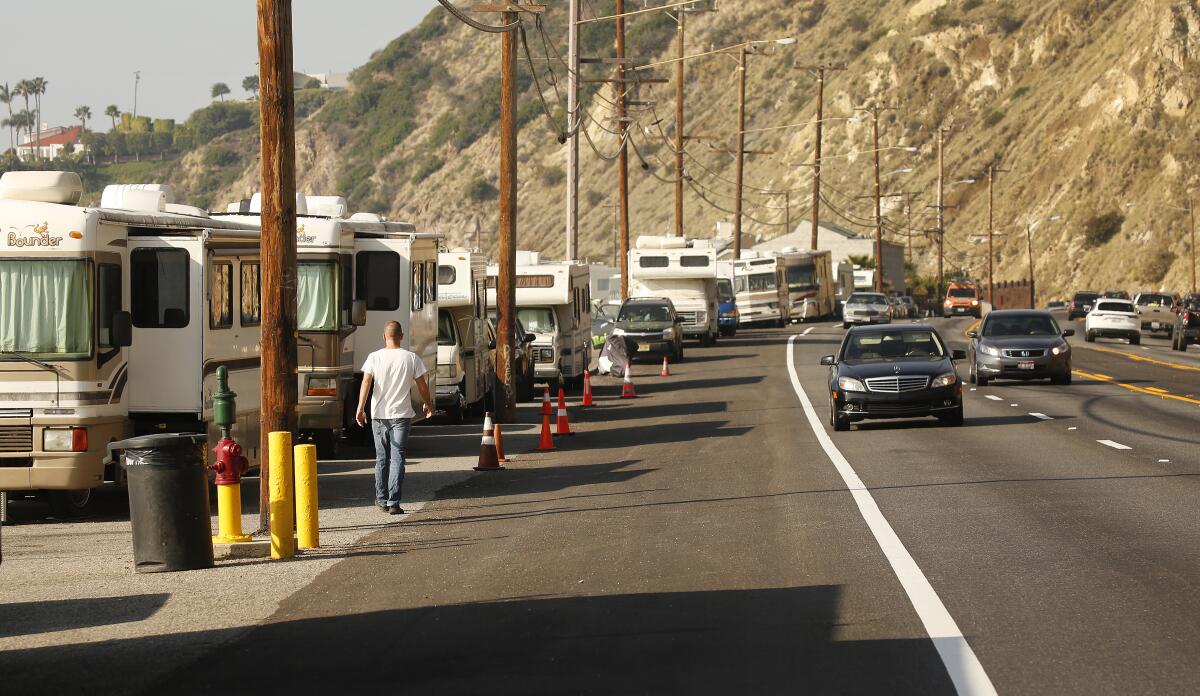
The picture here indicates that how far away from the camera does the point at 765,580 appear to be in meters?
11.1

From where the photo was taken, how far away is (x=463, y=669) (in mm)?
8492

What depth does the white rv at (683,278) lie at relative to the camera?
52.9 meters

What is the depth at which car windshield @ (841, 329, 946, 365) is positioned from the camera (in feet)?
81.7

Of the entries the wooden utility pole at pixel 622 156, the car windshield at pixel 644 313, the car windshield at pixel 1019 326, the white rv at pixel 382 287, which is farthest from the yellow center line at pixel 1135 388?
the wooden utility pole at pixel 622 156

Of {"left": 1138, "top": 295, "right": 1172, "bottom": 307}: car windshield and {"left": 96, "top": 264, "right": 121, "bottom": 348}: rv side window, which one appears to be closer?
{"left": 96, "top": 264, "right": 121, "bottom": 348}: rv side window

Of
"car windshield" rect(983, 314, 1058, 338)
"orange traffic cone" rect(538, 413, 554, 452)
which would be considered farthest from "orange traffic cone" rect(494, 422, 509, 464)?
"car windshield" rect(983, 314, 1058, 338)

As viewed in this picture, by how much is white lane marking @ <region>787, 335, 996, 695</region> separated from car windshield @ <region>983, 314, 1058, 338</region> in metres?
16.9

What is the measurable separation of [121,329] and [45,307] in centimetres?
73

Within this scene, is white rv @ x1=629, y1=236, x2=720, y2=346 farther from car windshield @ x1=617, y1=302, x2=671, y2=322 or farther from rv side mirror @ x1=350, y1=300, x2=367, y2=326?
rv side mirror @ x1=350, y1=300, x2=367, y2=326

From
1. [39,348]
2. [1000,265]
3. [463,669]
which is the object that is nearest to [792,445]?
[39,348]

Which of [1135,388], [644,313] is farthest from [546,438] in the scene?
[644,313]

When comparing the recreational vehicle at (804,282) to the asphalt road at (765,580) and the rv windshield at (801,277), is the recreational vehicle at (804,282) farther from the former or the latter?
the asphalt road at (765,580)

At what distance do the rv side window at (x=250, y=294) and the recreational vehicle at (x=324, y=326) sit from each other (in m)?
2.38

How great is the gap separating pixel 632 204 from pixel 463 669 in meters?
146
